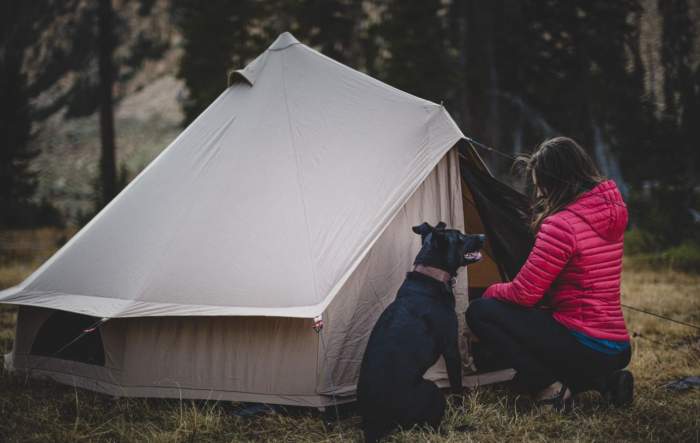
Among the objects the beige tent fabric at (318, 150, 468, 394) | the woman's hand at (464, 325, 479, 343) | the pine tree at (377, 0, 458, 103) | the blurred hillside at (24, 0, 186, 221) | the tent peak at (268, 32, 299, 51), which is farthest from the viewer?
the blurred hillside at (24, 0, 186, 221)

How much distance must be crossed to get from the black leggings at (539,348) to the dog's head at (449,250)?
0.40 metres

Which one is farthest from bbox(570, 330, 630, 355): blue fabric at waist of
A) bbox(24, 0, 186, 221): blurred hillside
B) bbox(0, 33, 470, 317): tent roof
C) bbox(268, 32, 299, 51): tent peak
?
bbox(24, 0, 186, 221): blurred hillside

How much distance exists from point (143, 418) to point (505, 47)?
61.9 ft

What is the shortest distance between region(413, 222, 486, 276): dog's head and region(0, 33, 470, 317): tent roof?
1.30 feet

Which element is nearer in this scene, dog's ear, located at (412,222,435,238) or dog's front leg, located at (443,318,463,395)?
dog's front leg, located at (443,318,463,395)

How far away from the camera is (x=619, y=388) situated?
374 centimetres

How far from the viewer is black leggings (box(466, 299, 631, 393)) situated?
3.55 metres

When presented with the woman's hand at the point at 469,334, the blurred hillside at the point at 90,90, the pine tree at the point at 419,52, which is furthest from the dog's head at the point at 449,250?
the blurred hillside at the point at 90,90

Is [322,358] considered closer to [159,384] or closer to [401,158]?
[159,384]

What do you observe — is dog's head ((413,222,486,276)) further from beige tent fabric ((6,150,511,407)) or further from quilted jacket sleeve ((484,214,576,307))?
beige tent fabric ((6,150,511,407))

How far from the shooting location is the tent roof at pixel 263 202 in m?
3.68

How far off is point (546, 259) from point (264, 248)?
1835 mm

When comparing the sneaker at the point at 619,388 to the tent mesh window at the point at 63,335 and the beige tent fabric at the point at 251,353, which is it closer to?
the beige tent fabric at the point at 251,353

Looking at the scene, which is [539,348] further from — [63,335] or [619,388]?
[63,335]
